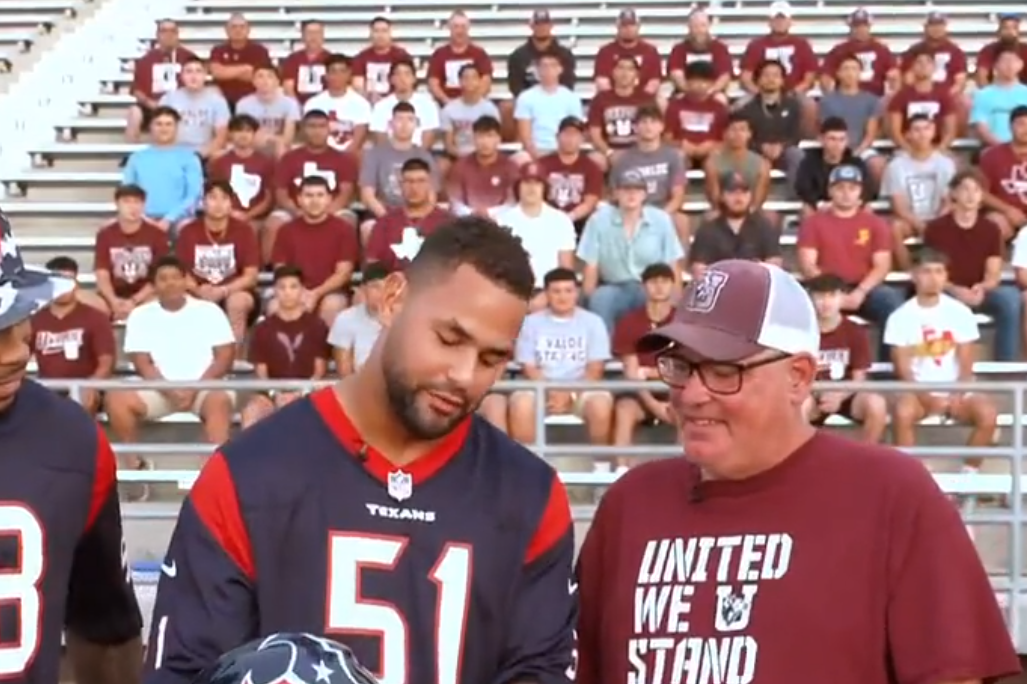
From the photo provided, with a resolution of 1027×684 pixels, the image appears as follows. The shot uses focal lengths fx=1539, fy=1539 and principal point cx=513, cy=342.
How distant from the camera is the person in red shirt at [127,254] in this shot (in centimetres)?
A: 969

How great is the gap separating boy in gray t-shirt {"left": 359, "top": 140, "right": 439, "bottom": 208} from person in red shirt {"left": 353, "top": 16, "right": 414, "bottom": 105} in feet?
4.97

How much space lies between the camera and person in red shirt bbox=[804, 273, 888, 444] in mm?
7430

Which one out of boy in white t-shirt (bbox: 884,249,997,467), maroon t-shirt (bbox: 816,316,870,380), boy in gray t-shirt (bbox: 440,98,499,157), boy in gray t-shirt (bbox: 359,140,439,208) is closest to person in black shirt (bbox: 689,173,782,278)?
boy in white t-shirt (bbox: 884,249,997,467)

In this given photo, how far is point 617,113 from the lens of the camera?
1107 centimetres

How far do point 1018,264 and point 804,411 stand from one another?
6773 millimetres

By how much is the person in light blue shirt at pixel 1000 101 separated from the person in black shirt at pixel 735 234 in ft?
7.72

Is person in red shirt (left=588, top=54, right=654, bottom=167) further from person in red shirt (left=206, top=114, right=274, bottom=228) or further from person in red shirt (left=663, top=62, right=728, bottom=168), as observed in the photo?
person in red shirt (left=206, top=114, right=274, bottom=228)

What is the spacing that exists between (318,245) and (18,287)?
6740 millimetres

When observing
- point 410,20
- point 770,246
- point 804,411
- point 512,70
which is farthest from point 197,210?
point 804,411

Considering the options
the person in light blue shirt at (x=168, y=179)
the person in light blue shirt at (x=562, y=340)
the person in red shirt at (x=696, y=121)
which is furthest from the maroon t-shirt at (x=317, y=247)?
the person in red shirt at (x=696, y=121)

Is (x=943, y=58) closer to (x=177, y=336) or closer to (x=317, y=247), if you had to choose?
(x=317, y=247)

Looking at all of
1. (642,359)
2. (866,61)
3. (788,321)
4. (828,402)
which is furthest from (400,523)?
(866,61)

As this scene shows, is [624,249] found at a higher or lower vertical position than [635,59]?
lower

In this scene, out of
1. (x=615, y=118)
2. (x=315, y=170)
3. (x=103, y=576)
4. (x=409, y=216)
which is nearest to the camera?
(x=103, y=576)
